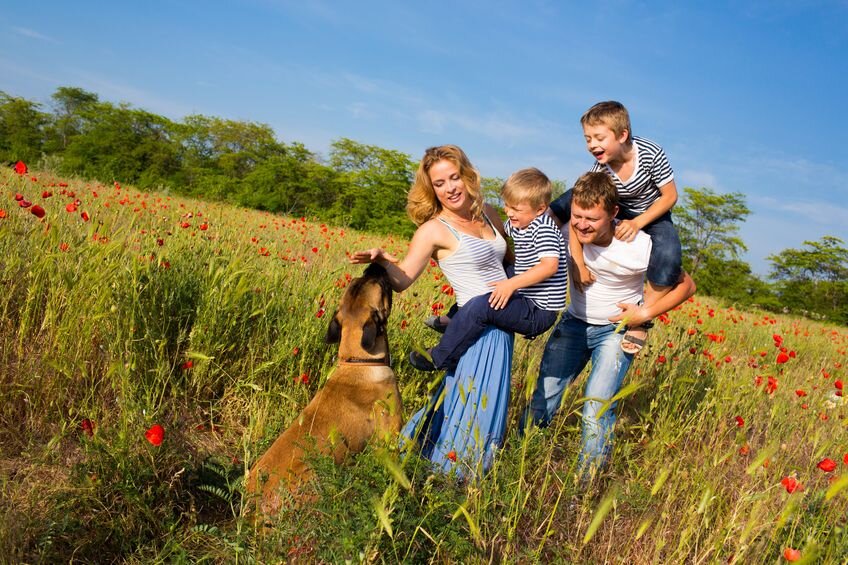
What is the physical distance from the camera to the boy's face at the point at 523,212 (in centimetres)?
358

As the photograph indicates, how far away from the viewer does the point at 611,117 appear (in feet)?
11.9

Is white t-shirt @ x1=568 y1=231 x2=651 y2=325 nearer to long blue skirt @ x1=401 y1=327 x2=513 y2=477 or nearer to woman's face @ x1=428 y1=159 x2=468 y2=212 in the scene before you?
long blue skirt @ x1=401 y1=327 x2=513 y2=477

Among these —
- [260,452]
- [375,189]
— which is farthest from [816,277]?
[260,452]

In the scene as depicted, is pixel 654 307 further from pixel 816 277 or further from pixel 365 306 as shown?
pixel 816 277

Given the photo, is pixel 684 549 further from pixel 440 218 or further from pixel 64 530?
pixel 64 530

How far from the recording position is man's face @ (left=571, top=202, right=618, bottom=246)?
3.48 meters

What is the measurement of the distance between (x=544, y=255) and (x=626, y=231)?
2.15ft

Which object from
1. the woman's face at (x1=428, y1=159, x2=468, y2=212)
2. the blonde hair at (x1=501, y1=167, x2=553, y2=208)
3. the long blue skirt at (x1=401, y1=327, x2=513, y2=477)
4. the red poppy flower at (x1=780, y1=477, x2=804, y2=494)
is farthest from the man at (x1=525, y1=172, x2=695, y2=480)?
the red poppy flower at (x1=780, y1=477, x2=804, y2=494)

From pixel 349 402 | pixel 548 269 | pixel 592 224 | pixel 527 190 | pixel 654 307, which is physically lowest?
pixel 349 402

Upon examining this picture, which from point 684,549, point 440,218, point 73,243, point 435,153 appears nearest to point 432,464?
point 684,549

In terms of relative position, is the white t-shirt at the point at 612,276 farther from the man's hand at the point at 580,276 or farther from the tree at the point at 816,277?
the tree at the point at 816,277

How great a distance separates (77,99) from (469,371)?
57.8 m

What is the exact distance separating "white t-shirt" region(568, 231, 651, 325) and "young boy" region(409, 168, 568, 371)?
0.84ft

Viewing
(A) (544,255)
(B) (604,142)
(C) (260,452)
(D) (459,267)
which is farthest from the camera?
(B) (604,142)
